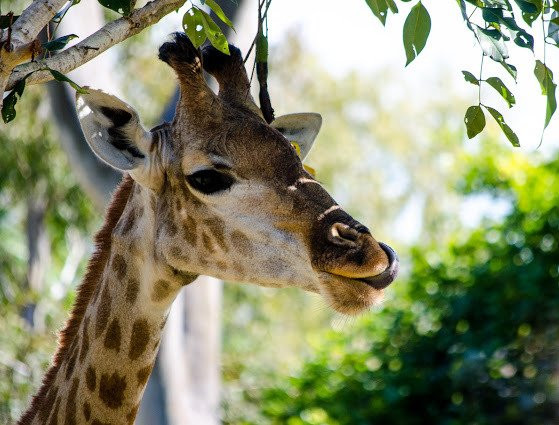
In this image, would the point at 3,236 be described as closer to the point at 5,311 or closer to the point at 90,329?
the point at 5,311

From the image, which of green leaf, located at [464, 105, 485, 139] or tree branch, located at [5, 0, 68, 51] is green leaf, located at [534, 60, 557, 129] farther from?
tree branch, located at [5, 0, 68, 51]

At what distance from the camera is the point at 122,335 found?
325 cm

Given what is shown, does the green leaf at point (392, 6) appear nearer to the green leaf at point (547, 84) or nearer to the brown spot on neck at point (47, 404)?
the green leaf at point (547, 84)

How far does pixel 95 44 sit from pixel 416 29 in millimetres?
949

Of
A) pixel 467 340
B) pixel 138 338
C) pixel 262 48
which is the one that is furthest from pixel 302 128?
pixel 467 340

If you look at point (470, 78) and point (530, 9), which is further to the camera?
point (470, 78)

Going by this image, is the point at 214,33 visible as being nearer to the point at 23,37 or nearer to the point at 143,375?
the point at 23,37

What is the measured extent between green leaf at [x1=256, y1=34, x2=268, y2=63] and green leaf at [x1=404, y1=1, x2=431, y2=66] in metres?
0.63

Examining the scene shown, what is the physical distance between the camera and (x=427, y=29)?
2.74m

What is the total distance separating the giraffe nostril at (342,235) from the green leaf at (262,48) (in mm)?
722

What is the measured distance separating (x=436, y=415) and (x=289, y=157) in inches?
181

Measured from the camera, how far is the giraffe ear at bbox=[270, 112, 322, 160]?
3896mm

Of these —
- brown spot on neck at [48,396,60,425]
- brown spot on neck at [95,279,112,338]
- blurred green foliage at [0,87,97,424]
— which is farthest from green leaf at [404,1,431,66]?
blurred green foliage at [0,87,97,424]

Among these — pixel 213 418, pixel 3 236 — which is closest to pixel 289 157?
pixel 213 418
